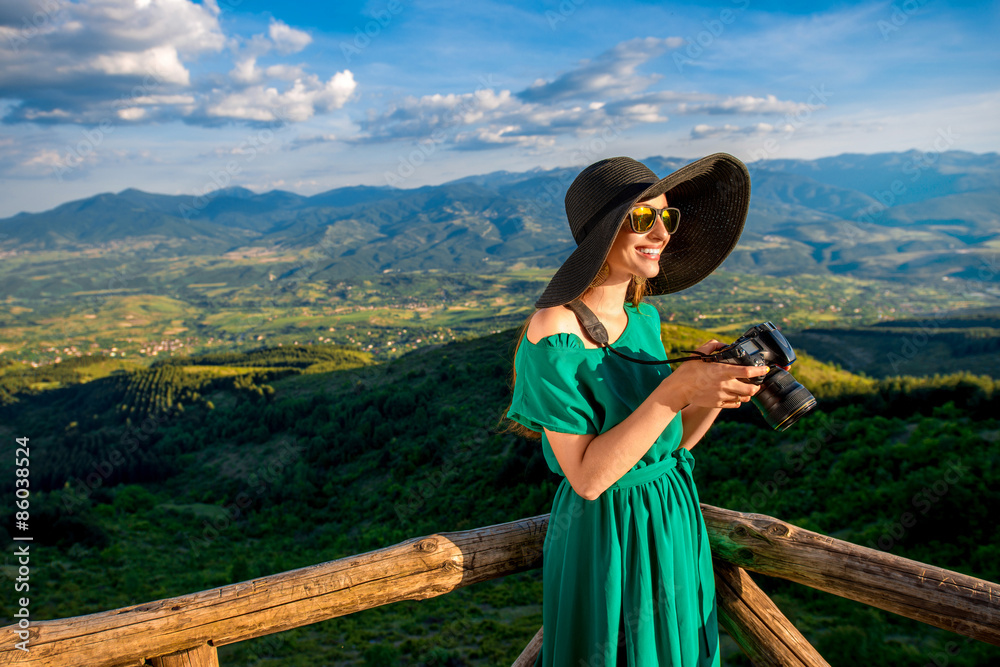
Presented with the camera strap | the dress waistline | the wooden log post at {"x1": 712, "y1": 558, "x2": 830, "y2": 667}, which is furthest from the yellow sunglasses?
the wooden log post at {"x1": 712, "y1": 558, "x2": 830, "y2": 667}

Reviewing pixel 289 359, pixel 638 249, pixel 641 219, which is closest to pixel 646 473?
pixel 638 249

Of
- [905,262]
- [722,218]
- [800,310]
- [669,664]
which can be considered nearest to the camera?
[669,664]

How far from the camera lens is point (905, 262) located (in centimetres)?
17538

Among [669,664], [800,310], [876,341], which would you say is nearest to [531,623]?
[669,664]

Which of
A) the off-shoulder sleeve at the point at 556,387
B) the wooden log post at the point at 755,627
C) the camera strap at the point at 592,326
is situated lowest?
the wooden log post at the point at 755,627

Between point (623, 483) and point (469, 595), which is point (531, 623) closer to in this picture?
point (469, 595)

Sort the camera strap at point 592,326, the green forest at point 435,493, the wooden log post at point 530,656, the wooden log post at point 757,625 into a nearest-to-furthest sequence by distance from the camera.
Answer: the camera strap at point 592,326 < the wooden log post at point 757,625 < the wooden log post at point 530,656 < the green forest at point 435,493

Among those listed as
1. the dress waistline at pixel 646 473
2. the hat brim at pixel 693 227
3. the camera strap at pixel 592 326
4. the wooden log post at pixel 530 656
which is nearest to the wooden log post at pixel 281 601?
the wooden log post at pixel 530 656

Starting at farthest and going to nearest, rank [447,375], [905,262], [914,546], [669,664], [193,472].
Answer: [905,262] < [193,472] < [447,375] < [914,546] < [669,664]

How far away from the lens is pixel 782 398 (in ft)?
5.88

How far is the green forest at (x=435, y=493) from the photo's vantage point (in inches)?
342

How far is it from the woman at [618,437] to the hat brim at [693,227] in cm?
1

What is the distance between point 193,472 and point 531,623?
115ft

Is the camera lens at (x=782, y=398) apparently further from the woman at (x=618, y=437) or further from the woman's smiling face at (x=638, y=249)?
the woman's smiling face at (x=638, y=249)
